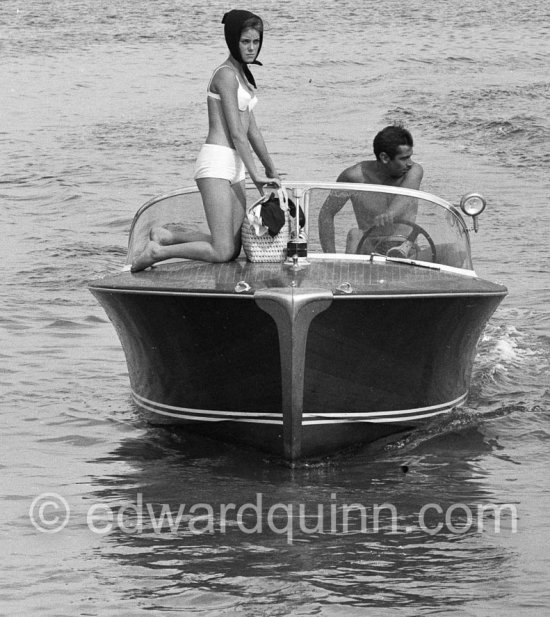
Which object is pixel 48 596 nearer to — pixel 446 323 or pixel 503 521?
pixel 503 521

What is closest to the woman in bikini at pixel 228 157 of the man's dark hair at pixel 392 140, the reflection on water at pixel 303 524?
the man's dark hair at pixel 392 140

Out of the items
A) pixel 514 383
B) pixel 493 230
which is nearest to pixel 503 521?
pixel 514 383

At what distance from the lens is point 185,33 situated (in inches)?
1112

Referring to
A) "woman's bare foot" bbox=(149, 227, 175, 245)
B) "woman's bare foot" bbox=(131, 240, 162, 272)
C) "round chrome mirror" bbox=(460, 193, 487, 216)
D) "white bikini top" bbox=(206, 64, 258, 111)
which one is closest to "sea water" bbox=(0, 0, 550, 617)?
"woman's bare foot" bbox=(131, 240, 162, 272)

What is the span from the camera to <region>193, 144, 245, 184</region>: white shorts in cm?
788

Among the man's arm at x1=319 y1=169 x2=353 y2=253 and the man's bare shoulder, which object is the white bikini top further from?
the man's bare shoulder

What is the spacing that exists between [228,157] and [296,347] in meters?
1.37

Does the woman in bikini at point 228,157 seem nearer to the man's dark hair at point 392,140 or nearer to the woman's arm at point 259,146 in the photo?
the woman's arm at point 259,146

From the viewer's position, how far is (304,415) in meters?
7.45

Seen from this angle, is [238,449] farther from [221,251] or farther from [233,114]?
[233,114]

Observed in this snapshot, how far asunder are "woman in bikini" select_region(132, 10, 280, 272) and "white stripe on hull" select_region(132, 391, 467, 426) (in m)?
0.89

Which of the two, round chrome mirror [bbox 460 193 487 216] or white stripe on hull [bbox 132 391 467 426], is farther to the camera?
round chrome mirror [bbox 460 193 487 216]

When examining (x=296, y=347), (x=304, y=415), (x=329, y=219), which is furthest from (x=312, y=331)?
(x=329, y=219)

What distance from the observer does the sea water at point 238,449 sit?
604cm
